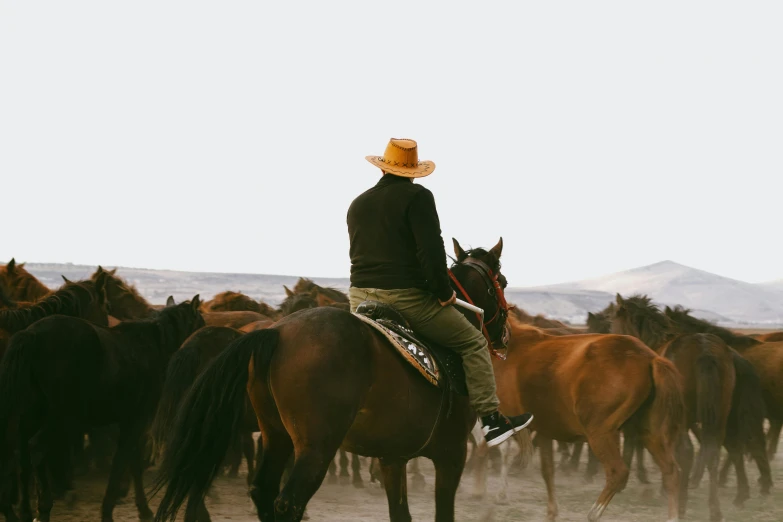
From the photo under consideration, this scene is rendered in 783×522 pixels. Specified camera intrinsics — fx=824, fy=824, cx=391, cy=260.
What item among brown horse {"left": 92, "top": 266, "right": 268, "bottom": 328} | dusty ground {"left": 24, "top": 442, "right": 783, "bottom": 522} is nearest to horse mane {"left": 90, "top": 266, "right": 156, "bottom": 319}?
brown horse {"left": 92, "top": 266, "right": 268, "bottom": 328}

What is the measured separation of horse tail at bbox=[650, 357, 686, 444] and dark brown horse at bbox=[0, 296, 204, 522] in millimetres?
5129

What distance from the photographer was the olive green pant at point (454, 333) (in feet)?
17.1

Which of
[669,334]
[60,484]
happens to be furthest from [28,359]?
[669,334]

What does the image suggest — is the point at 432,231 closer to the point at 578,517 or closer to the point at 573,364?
the point at 573,364

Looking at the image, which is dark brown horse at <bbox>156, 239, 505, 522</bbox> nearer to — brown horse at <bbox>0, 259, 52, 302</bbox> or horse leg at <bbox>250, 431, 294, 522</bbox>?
horse leg at <bbox>250, 431, 294, 522</bbox>

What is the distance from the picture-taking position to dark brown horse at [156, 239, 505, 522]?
14.6 feet

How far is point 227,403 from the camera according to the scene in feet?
14.9

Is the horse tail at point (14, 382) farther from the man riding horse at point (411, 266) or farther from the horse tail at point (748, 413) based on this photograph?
the horse tail at point (748, 413)

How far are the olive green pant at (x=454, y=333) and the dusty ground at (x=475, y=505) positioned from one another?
4.36 m

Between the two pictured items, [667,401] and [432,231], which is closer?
[432,231]

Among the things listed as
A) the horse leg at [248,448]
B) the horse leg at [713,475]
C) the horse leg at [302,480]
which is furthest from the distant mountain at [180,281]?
the horse leg at [302,480]

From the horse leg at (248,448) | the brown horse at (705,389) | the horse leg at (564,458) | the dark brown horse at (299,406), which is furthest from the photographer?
the horse leg at (564,458)

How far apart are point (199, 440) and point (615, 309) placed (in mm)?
8575

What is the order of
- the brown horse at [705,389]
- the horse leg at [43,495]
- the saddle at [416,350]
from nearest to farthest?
the saddle at [416,350], the horse leg at [43,495], the brown horse at [705,389]
